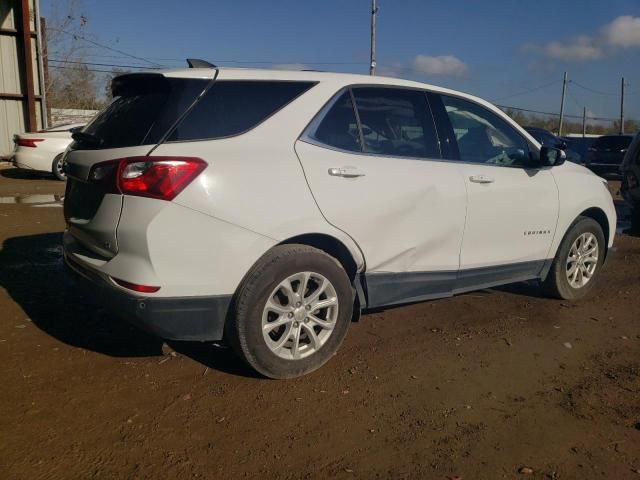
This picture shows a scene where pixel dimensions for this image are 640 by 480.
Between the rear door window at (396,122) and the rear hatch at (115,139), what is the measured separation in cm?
113

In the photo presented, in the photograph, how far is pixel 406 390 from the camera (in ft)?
11.5

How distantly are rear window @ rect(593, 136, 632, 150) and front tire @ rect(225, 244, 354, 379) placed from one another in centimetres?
1868

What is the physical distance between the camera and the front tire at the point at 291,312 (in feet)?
10.8

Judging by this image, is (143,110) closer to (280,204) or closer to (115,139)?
(115,139)

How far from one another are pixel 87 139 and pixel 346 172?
161 centimetres

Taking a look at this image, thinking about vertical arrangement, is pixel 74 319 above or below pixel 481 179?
below

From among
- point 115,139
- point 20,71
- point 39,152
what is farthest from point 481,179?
point 20,71

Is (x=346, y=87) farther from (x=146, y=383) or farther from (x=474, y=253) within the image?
(x=146, y=383)

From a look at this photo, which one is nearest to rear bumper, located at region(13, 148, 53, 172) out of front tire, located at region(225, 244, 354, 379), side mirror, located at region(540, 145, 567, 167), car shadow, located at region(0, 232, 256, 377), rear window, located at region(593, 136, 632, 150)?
car shadow, located at region(0, 232, 256, 377)

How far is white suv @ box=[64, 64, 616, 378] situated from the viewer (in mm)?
Result: 3086

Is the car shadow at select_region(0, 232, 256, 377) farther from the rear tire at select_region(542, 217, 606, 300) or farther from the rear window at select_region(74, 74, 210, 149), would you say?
the rear tire at select_region(542, 217, 606, 300)

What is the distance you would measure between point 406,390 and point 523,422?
0.69 meters

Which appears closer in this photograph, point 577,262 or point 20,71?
point 577,262

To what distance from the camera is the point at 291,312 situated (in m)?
3.51
